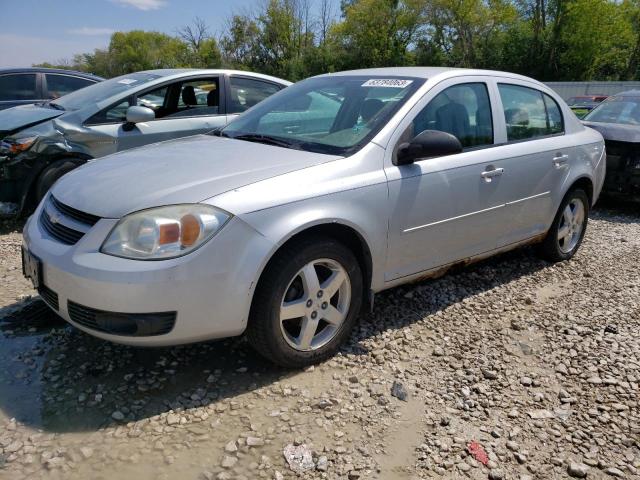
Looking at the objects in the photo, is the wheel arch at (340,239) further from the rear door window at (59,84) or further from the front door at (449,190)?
the rear door window at (59,84)

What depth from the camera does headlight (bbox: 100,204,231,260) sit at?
2.42 m

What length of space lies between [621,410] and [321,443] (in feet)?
5.08

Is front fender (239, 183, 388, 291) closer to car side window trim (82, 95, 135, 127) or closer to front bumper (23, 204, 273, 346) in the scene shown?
front bumper (23, 204, 273, 346)

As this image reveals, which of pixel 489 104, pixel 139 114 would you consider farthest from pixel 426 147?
pixel 139 114

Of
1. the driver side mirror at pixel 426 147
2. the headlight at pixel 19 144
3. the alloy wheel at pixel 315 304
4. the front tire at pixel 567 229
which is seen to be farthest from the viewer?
the headlight at pixel 19 144

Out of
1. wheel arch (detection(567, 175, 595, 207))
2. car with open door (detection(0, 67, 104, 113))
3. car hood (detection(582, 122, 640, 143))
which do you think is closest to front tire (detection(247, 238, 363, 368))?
wheel arch (detection(567, 175, 595, 207))

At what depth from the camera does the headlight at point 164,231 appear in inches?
95.1

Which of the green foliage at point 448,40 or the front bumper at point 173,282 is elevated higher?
the green foliage at point 448,40

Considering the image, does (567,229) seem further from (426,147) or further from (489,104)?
(426,147)

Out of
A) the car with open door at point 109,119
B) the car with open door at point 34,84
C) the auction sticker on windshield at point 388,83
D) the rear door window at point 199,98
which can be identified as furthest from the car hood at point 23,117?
the auction sticker on windshield at point 388,83

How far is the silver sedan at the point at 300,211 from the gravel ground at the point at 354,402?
1.05ft

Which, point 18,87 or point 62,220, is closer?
point 62,220

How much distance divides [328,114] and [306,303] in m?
1.36

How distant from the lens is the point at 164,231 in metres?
2.42
